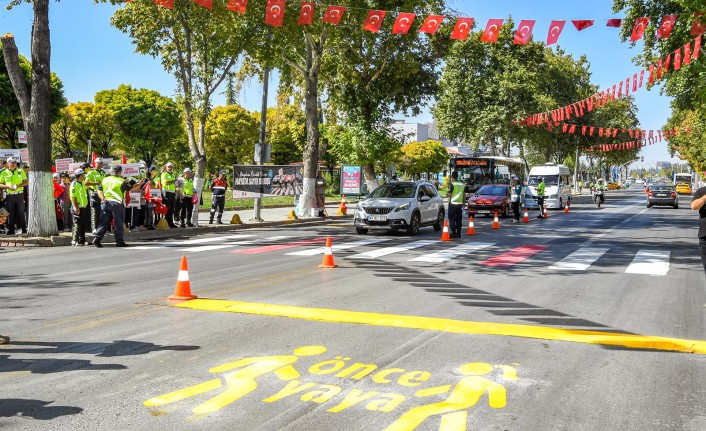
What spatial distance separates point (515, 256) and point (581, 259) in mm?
1366

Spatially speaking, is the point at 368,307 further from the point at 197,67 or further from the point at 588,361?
the point at 197,67

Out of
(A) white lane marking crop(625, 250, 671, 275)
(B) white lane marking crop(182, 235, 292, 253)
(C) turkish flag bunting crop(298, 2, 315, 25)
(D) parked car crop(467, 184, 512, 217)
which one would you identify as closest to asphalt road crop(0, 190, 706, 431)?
(A) white lane marking crop(625, 250, 671, 275)

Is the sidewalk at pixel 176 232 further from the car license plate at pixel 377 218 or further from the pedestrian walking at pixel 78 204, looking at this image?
the car license plate at pixel 377 218

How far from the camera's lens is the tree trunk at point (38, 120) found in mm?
16656

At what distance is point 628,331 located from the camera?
283 inches

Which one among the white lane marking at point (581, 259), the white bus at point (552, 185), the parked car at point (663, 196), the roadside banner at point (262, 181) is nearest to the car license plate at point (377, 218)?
the white lane marking at point (581, 259)

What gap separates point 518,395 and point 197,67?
2032 centimetres

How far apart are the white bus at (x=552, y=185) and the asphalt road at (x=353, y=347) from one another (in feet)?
89.4

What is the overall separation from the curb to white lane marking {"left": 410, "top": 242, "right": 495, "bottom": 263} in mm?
8440

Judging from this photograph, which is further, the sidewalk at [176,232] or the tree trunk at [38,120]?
the tree trunk at [38,120]

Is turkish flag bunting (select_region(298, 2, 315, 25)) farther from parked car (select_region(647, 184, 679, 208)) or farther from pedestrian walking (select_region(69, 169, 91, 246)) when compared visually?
parked car (select_region(647, 184, 679, 208))

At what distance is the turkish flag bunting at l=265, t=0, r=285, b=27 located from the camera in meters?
17.0

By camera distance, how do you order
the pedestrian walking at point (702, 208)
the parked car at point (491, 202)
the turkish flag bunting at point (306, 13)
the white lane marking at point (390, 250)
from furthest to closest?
the parked car at point (491, 202), the turkish flag bunting at point (306, 13), the white lane marking at point (390, 250), the pedestrian walking at point (702, 208)

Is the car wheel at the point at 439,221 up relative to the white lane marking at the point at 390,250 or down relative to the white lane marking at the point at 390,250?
up
